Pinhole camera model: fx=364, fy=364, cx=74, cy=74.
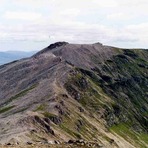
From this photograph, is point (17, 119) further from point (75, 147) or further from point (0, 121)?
point (75, 147)

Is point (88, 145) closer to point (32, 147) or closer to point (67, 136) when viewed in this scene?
point (32, 147)

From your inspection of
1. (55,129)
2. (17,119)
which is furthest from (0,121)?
(55,129)

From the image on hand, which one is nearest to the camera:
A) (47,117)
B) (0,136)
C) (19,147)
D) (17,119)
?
(19,147)

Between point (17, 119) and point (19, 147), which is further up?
point (19, 147)

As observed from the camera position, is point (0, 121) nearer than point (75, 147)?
No

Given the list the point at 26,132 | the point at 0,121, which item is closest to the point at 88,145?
the point at 26,132

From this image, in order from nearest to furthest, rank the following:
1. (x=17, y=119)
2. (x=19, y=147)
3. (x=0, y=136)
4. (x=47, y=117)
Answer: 1. (x=19, y=147)
2. (x=0, y=136)
3. (x=17, y=119)
4. (x=47, y=117)

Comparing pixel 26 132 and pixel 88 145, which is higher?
pixel 88 145

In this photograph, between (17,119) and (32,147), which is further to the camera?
(17,119)

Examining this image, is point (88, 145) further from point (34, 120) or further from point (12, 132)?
point (34, 120)
